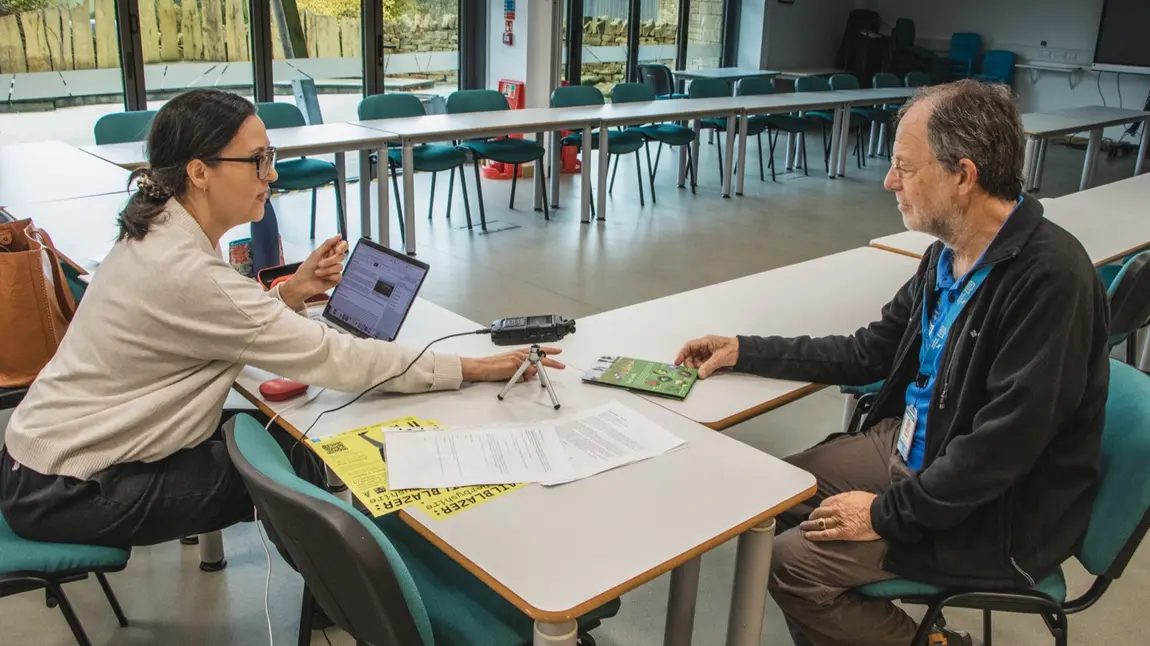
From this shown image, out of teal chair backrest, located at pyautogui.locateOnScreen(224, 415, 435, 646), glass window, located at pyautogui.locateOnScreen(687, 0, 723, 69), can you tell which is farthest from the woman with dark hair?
glass window, located at pyautogui.locateOnScreen(687, 0, 723, 69)

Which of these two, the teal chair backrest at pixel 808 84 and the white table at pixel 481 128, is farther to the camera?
the teal chair backrest at pixel 808 84

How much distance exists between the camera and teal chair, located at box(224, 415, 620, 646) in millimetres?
1235

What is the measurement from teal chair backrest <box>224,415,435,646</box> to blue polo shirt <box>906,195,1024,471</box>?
1.07 meters

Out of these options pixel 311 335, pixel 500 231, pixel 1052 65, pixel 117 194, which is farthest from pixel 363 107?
pixel 1052 65

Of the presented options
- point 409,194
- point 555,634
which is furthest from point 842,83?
point 555,634

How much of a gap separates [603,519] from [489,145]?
4935mm

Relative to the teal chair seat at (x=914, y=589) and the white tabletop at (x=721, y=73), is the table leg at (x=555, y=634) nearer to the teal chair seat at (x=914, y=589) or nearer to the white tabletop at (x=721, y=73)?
the teal chair seat at (x=914, y=589)

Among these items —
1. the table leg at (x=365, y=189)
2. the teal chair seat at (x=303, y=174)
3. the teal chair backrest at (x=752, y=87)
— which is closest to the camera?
the teal chair seat at (x=303, y=174)

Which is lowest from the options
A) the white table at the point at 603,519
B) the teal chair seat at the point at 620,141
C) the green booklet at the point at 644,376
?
the white table at the point at 603,519

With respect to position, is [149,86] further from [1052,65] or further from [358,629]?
[1052,65]

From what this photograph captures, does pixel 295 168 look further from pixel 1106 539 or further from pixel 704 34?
pixel 704 34

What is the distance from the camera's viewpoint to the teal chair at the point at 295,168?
507 centimetres

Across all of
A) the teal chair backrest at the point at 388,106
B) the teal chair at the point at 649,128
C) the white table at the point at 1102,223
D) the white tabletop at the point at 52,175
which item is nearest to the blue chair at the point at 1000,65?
the teal chair at the point at 649,128

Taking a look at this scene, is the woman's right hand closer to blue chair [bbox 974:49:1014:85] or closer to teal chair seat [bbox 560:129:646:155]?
teal chair seat [bbox 560:129:646:155]
